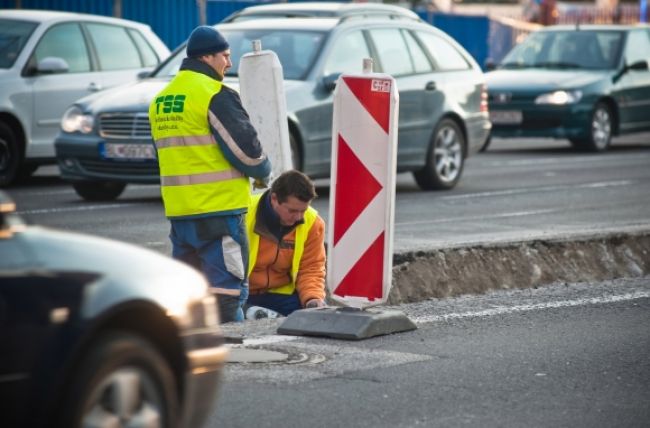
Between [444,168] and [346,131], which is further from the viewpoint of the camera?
[444,168]

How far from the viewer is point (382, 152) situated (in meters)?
7.83

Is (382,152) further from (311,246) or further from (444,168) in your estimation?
(444,168)

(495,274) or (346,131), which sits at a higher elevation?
(346,131)

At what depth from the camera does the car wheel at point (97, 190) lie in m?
15.5

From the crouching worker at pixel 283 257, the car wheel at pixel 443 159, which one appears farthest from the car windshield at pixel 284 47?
the crouching worker at pixel 283 257

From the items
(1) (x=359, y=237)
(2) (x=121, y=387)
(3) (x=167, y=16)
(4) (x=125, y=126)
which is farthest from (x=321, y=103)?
(3) (x=167, y=16)

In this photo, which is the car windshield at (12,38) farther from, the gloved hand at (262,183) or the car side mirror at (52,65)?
the gloved hand at (262,183)

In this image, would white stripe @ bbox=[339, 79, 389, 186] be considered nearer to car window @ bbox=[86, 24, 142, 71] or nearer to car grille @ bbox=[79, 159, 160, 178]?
car grille @ bbox=[79, 159, 160, 178]

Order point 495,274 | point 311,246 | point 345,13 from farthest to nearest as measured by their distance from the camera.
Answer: point 345,13, point 495,274, point 311,246

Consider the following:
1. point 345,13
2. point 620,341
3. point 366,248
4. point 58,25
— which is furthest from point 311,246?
point 58,25

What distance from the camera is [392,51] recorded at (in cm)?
1673

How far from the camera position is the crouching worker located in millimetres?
9141

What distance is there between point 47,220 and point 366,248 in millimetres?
6252

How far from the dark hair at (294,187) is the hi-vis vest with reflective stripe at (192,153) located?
0.31 meters
